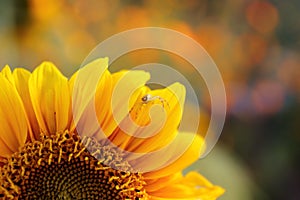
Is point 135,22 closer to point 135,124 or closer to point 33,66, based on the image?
point 33,66

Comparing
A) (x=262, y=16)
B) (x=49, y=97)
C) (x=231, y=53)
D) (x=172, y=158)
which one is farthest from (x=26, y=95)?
(x=262, y=16)

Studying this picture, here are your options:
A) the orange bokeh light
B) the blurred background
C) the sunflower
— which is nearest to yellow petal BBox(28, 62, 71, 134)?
the sunflower

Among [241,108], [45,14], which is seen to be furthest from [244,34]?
[45,14]

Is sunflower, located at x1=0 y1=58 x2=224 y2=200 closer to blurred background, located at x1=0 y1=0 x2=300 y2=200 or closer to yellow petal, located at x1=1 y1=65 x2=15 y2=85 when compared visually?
yellow petal, located at x1=1 y1=65 x2=15 y2=85

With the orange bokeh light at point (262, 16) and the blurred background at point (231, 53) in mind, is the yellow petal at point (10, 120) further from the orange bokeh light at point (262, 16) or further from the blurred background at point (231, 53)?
the orange bokeh light at point (262, 16)

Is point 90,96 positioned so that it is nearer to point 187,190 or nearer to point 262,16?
point 187,190

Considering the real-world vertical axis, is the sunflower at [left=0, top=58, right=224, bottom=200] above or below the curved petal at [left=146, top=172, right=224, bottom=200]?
above
